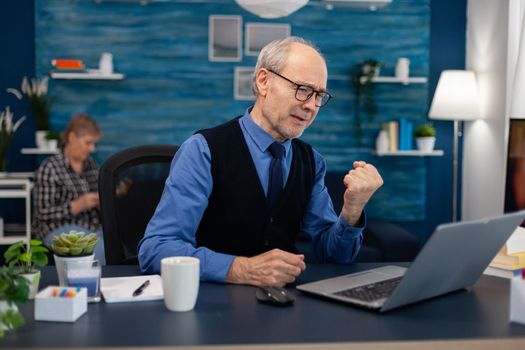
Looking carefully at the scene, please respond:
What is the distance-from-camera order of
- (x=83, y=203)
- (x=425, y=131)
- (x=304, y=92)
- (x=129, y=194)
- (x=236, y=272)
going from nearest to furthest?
(x=236, y=272)
(x=304, y=92)
(x=129, y=194)
(x=83, y=203)
(x=425, y=131)

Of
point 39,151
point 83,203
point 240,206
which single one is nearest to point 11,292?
point 240,206

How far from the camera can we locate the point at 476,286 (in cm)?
156

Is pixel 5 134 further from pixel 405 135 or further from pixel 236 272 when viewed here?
pixel 236 272

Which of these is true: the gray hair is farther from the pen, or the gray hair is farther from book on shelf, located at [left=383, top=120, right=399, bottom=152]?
book on shelf, located at [left=383, top=120, right=399, bottom=152]

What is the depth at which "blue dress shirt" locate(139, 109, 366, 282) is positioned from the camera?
166 cm

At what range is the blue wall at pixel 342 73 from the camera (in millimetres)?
4965

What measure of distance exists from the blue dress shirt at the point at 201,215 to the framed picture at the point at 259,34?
303 cm

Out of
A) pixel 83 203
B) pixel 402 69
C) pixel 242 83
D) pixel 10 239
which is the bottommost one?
pixel 10 239

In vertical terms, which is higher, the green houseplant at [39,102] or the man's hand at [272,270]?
the green houseplant at [39,102]

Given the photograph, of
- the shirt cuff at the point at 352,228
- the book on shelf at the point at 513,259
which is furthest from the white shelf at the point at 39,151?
the book on shelf at the point at 513,259

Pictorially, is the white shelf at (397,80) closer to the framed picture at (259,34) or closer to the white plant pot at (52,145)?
the framed picture at (259,34)

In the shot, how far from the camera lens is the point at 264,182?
1.99m

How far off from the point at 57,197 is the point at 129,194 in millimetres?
2223

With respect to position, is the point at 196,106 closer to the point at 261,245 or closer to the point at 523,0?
the point at 523,0
